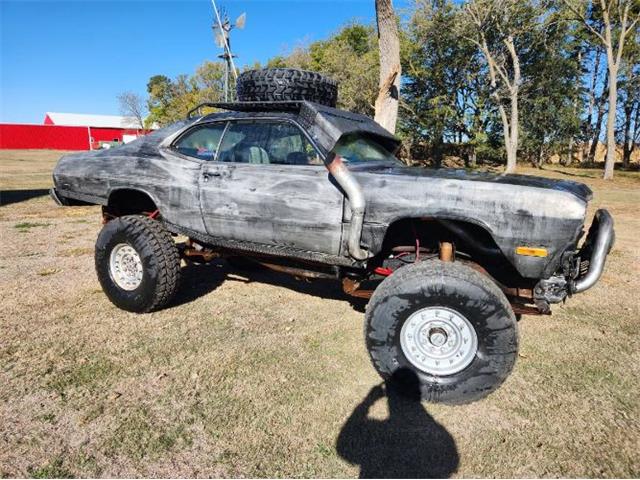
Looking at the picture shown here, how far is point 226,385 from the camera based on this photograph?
289 centimetres

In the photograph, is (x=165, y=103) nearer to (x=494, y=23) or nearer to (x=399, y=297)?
(x=494, y=23)

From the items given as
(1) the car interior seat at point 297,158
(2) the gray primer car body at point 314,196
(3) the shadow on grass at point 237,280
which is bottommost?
(3) the shadow on grass at point 237,280

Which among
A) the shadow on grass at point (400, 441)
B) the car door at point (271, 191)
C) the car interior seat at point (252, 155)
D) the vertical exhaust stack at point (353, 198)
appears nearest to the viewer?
the shadow on grass at point (400, 441)

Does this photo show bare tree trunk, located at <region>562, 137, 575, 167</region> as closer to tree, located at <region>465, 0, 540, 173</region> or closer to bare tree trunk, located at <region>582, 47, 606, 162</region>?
bare tree trunk, located at <region>582, 47, 606, 162</region>

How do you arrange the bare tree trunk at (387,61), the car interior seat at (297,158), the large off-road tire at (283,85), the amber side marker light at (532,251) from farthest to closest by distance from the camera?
the bare tree trunk at (387,61) < the large off-road tire at (283,85) < the car interior seat at (297,158) < the amber side marker light at (532,251)

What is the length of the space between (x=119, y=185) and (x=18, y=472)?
259 centimetres

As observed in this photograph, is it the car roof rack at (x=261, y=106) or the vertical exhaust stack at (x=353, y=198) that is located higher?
the car roof rack at (x=261, y=106)

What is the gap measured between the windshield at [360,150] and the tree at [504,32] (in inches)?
746

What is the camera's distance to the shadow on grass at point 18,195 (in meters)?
10.3

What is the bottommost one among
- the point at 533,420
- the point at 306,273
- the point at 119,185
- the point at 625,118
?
the point at 533,420

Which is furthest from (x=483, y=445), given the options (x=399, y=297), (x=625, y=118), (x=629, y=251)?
(x=625, y=118)

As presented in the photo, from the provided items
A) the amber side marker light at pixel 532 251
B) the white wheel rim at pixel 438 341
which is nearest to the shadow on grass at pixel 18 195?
the white wheel rim at pixel 438 341

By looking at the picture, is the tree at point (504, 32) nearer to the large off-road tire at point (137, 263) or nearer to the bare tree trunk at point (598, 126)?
the bare tree trunk at point (598, 126)

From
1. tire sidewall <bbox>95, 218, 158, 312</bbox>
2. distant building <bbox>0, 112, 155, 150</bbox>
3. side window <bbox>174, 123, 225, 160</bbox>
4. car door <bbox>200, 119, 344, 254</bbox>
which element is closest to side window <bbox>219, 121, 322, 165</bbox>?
car door <bbox>200, 119, 344, 254</bbox>
